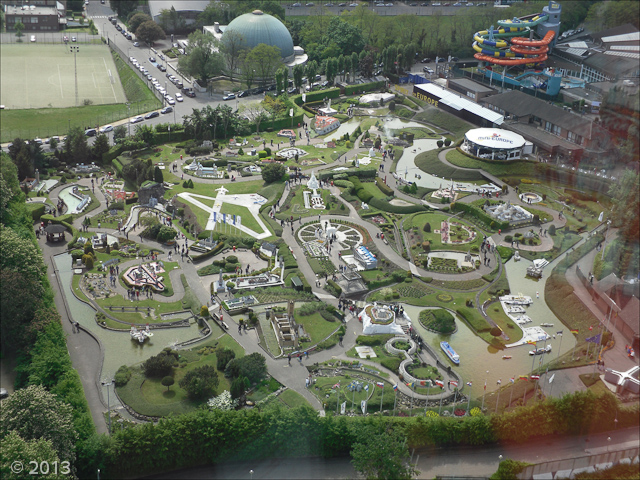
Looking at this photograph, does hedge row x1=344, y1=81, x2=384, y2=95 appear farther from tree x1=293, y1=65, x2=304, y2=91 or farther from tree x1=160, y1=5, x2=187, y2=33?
tree x1=160, y1=5, x2=187, y2=33

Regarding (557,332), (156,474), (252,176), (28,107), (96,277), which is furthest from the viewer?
(28,107)

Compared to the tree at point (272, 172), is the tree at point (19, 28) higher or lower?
higher

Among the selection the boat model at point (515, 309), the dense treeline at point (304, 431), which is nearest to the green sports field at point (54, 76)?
the boat model at point (515, 309)

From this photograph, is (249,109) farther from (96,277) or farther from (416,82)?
(96,277)

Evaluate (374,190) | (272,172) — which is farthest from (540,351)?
(272,172)

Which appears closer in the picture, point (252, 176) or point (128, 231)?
point (128, 231)

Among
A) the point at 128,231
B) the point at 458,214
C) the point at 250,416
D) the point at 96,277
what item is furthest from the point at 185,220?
the point at 250,416

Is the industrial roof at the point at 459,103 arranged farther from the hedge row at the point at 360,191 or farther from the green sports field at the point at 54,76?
the green sports field at the point at 54,76
